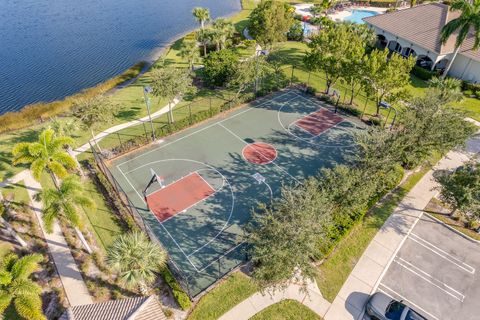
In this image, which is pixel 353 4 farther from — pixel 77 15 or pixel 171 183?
pixel 171 183

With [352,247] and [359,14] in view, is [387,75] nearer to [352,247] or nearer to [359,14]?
[352,247]

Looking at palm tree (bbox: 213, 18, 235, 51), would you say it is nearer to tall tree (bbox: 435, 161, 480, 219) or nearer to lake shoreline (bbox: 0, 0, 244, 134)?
lake shoreline (bbox: 0, 0, 244, 134)

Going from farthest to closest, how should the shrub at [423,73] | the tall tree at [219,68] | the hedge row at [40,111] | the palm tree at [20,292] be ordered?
the shrub at [423,73], the tall tree at [219,68], the hedge row at [40,111], the palm tree at [20,292]

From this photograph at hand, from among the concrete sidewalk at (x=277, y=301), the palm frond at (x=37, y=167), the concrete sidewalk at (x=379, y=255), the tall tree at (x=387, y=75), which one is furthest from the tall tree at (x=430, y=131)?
the palm frond at (x=37, y=167)

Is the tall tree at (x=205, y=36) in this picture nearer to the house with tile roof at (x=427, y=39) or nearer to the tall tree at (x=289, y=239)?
the house with tile roof at (x=427, y=39)

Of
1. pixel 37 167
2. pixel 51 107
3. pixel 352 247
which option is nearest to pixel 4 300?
pixel 37 167
